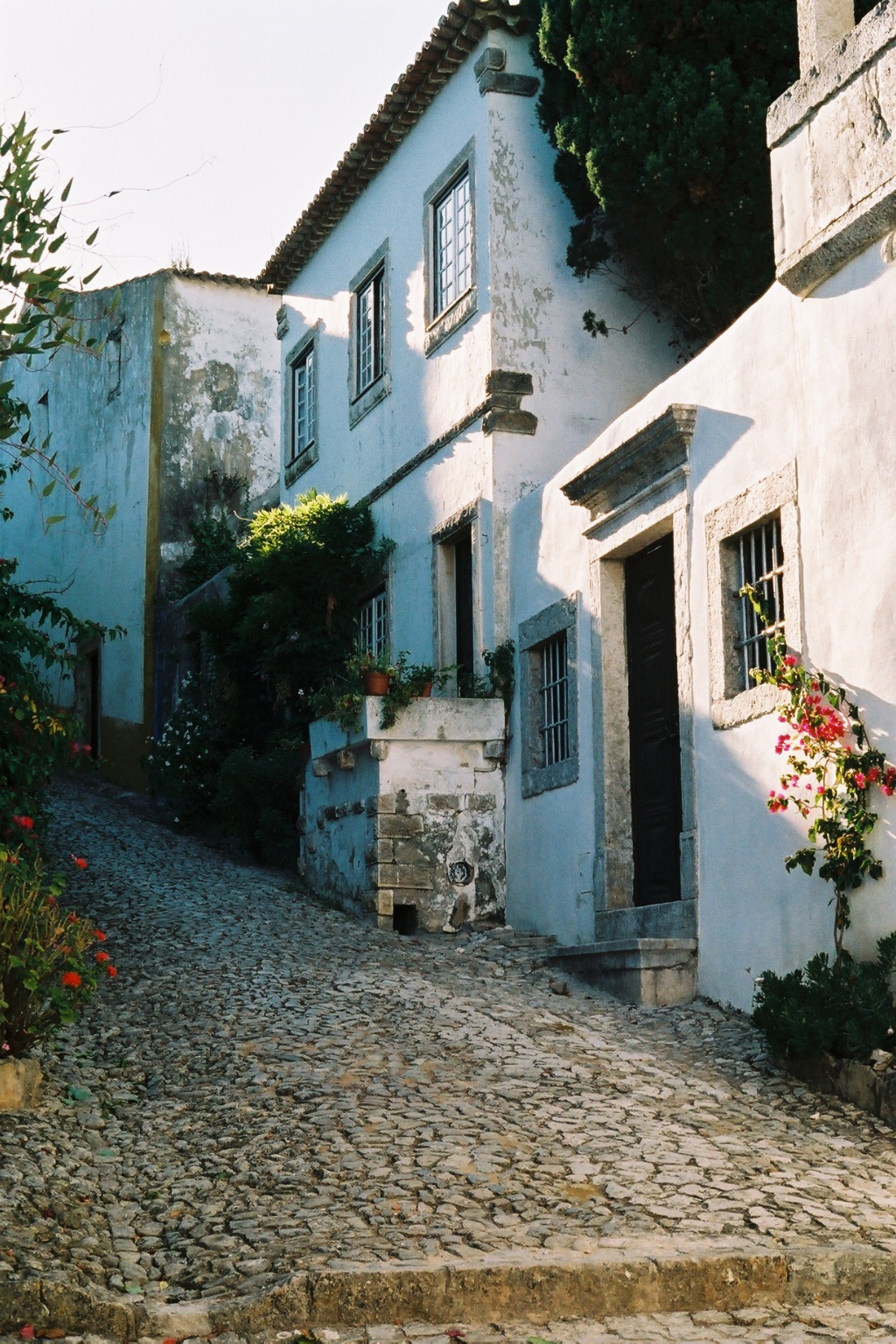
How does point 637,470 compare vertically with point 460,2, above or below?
below

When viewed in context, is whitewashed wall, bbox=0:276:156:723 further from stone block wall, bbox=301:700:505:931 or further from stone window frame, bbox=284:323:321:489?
stone block wall, bbox=301:700:505:931

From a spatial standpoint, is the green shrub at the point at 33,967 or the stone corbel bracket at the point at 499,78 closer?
the green shrub at the point at 33,967

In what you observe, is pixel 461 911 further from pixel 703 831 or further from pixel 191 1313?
pixel 191 1313

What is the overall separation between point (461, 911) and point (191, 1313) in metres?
6.80

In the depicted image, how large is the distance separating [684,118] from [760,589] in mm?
4041

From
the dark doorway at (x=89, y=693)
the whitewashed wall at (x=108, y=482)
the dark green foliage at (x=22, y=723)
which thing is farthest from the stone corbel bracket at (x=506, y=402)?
the dark doorway at (x=89, y=693)

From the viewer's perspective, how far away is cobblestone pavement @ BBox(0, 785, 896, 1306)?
16.6 ft

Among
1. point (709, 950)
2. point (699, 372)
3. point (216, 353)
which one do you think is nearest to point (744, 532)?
point (699, 372)

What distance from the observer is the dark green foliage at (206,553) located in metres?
19.2

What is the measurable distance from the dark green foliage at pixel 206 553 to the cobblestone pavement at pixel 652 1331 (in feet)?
48.8

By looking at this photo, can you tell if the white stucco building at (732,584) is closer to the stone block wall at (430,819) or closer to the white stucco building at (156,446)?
the stone block wall at (430,819)

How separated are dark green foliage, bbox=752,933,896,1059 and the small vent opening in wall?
4.39 metres

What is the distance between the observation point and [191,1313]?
4.47 metres

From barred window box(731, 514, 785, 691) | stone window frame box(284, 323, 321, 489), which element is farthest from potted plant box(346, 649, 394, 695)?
stone window frame box(284, 323, 321, 489)
